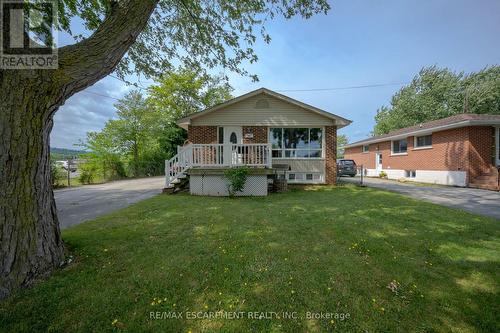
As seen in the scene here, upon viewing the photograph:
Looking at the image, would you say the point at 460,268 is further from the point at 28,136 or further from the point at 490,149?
the point at 490,149

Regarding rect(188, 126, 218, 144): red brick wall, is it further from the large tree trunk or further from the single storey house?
the large tree trunk

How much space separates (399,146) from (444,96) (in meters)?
16.0

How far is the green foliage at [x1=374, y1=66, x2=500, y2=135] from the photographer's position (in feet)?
75.8

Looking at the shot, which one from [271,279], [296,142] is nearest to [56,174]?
[296,142]

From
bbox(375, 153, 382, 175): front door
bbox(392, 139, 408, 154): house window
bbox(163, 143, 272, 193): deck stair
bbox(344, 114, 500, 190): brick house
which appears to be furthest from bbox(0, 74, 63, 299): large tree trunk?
Answer: bbox(375, 153, 382, 175): front door

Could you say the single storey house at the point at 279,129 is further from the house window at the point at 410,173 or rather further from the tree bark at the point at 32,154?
the house window at the point at 410,173

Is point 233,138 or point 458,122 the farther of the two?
point 458,122

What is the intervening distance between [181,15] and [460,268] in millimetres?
8901

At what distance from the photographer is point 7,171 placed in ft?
8.13

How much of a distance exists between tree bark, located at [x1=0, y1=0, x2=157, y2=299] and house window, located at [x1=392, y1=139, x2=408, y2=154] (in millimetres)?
20298

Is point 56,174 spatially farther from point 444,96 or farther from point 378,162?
point 444,96

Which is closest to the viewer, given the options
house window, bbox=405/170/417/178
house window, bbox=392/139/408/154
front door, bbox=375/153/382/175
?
house window, bbox=405/170/417/178

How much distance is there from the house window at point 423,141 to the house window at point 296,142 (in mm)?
9218

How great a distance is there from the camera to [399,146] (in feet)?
58.5
